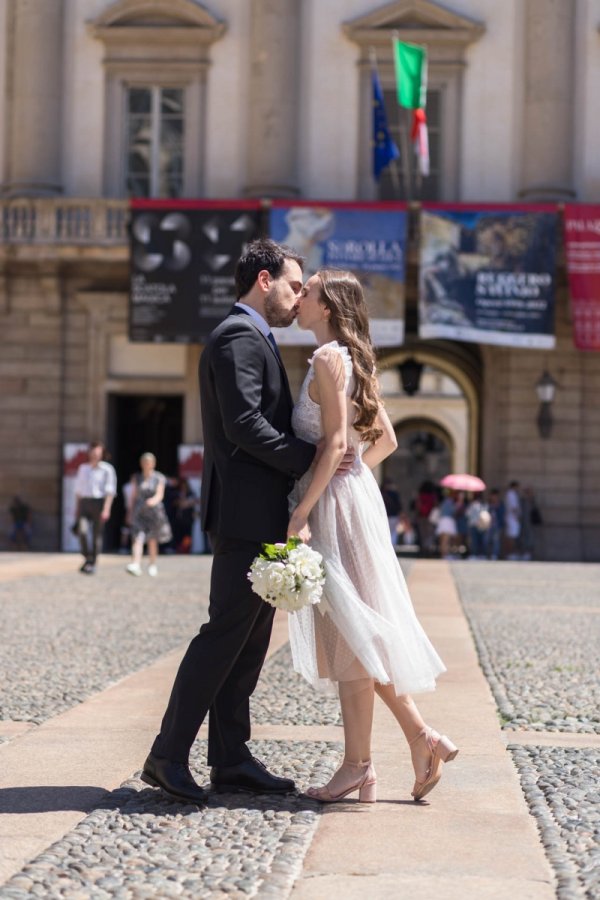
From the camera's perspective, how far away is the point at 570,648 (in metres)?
10.8

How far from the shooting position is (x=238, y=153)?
30.1m

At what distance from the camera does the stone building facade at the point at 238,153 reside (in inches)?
1150

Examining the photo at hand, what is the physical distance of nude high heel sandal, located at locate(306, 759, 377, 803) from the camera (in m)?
5.27

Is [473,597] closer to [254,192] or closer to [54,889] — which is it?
[54,889]

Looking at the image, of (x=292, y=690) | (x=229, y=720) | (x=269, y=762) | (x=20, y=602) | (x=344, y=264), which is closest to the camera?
(x=229, y=720)

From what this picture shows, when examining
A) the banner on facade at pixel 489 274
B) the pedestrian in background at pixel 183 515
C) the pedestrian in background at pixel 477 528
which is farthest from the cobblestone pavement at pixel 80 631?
the banner on facade at pixel 489 274

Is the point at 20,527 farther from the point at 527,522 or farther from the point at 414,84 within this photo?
the point at 414,84

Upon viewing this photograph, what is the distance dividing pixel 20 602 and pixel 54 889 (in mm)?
10601

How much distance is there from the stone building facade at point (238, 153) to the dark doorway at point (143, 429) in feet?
1.09

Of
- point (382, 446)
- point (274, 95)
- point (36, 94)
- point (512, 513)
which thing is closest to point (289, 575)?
point (382, 446)

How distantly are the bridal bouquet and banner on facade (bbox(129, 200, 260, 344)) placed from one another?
22.3 meters

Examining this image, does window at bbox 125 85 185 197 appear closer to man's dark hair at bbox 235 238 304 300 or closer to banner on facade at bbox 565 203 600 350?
banner on facade at bbox 565 203 600 350

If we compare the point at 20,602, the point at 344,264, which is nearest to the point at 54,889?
the point at 20,602

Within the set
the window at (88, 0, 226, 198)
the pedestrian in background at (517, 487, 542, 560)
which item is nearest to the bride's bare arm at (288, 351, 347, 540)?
the pedestrian in background at (517, 487, 542, 560)
